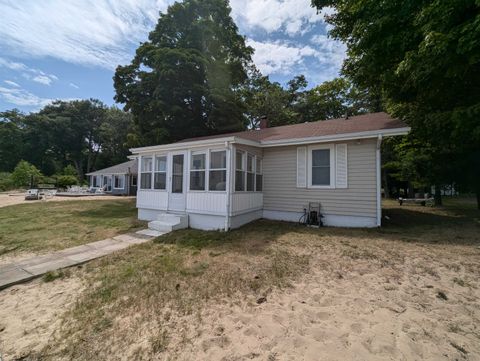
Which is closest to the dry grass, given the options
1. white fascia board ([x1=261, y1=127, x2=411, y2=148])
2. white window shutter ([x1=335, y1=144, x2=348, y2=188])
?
white window shutter ([x1=335, y1=144, x2=348, y2=188])

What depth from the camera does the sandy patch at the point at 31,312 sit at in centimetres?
259

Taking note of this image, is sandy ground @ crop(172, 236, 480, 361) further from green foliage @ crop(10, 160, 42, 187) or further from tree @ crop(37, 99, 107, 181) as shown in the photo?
tree @ crop(37, 99, 107, 181)

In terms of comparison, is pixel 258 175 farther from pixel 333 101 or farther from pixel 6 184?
pixel 6 184

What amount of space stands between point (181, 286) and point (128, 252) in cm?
258

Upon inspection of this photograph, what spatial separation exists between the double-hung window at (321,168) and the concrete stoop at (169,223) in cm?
483

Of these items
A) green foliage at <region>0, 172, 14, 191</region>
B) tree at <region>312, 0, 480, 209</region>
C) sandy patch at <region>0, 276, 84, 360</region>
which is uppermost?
tree at <region>312, 0, 480, 209</region>

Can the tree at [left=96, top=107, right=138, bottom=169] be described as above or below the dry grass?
above

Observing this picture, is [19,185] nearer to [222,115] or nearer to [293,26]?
[222,115]

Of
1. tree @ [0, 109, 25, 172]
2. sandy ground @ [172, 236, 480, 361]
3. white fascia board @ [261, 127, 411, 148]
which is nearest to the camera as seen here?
sandy ground @ [172, 236, 480, 361]

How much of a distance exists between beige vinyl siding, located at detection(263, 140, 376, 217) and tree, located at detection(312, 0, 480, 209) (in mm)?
2722

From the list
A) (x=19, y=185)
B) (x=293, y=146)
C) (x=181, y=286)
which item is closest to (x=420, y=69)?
(x=293, y=146)

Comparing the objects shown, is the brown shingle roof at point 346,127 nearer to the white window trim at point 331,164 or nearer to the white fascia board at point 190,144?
the white window trim at point 331,164

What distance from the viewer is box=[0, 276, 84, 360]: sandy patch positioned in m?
2.59

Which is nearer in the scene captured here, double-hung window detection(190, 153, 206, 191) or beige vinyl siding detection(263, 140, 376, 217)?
beige vinyl siding detection(263, 140, 376, 217)
